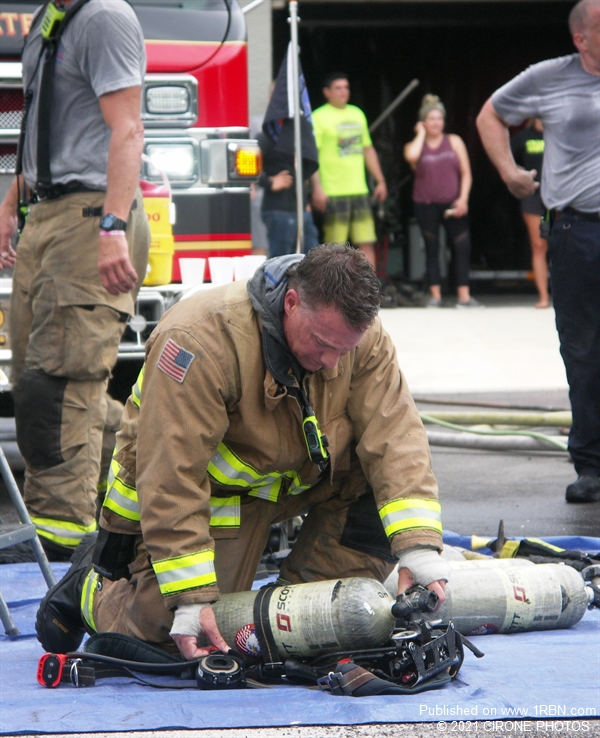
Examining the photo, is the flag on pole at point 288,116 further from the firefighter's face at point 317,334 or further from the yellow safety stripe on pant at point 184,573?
the yellow safety stripe on pant at point 184,573

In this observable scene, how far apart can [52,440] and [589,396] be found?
7.28 ft

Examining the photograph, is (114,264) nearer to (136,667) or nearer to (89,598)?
(89,598)

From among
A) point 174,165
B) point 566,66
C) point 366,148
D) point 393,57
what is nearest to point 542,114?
point 566,66

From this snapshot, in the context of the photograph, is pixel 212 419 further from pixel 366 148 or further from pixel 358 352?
pixel 366 148

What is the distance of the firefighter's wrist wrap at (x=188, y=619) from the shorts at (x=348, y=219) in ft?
28.3

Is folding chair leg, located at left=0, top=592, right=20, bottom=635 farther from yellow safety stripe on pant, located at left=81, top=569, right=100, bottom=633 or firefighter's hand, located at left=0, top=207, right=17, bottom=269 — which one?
firefighter's hand, located at left=0, top=207, right=17, bottom=269

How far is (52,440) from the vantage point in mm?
4125

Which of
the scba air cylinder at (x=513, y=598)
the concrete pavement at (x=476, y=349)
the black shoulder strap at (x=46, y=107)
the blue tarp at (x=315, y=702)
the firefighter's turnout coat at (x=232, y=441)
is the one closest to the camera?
the blue tarp at (x=315, y=702)

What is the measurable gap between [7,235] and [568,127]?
2326mm

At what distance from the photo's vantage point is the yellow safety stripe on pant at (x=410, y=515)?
2930 millimetres

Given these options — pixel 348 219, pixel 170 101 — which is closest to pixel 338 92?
pixel 348 219

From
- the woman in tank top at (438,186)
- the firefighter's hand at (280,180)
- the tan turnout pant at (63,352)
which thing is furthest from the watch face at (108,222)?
the woman in tank top at (438,186)

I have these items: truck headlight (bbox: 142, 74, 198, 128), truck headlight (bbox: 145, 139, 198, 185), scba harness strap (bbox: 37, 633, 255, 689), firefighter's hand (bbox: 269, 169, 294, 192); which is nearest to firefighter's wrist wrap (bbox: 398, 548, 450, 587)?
scba harness strap (bbox: 37, 633, 255, 689)

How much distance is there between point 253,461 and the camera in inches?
120
